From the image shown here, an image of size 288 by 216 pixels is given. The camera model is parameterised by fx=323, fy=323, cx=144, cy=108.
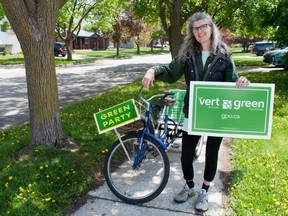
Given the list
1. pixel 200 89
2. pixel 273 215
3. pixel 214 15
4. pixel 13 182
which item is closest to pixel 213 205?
pixel 273 215

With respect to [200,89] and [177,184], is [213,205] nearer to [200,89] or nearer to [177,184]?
[177,184]

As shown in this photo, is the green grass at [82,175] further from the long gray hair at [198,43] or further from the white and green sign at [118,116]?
the long gray hair at [198,43]

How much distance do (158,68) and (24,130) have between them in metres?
4.06

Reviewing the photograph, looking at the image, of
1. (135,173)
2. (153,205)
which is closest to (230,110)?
(153,205)

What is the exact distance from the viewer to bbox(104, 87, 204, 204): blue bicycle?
Result: 338 cm

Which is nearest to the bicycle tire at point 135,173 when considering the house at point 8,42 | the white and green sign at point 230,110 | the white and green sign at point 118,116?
the white and green sign at point 118,116

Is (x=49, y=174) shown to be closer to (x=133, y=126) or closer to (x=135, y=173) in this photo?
(x=135, y=173)

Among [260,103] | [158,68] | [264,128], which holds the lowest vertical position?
[264,128]

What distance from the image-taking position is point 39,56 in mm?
4336

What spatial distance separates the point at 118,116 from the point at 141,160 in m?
0.61

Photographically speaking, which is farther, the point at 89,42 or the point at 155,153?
the point at 89,42

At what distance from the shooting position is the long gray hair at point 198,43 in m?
2.92

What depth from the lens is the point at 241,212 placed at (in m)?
3.23

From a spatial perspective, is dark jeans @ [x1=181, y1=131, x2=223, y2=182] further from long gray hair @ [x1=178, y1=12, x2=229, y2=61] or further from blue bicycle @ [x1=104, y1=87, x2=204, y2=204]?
long gray hair @ [x1=178, y1=12, x2=229, y2=61]
